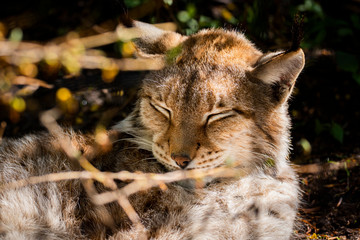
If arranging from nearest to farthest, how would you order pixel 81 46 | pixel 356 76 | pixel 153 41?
pixel 153 41
pixel 81 46
pixel 356 76

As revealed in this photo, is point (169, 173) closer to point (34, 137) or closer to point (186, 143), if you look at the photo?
point (186, 143)

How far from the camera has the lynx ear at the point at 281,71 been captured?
243cm

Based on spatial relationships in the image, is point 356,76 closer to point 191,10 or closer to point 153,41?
point 191,10

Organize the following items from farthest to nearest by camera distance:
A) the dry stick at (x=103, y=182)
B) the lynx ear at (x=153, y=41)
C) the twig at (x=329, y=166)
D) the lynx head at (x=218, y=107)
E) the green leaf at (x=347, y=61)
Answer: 1. the green leaf at (x=347, y=61)
2. the twig at (x=329, y=166)
3. the lynx ear at (x=153, y=41)
4. the lynx head at (x=218, y=107)
5. the dry stick at (x=103, y=182)

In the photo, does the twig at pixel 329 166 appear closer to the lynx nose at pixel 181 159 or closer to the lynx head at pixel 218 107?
the lynx head at pixel 218 107

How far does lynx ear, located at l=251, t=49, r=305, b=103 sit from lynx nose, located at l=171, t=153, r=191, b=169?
721 mm

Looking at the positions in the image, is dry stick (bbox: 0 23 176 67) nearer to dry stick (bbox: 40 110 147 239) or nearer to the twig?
dry stick (bbox: 40 110 147 239)

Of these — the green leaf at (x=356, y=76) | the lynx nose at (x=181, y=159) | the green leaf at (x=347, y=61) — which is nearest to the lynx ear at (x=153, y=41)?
the lynx nose at (x=181, y=159)

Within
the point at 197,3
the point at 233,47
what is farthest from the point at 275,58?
the point at 197,3

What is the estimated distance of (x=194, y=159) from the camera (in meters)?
2.47

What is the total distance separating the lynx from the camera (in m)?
2.46

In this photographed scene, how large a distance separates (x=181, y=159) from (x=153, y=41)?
1.06 metres

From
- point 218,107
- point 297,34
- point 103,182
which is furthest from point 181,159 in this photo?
point 297,34

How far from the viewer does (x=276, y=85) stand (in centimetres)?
262
